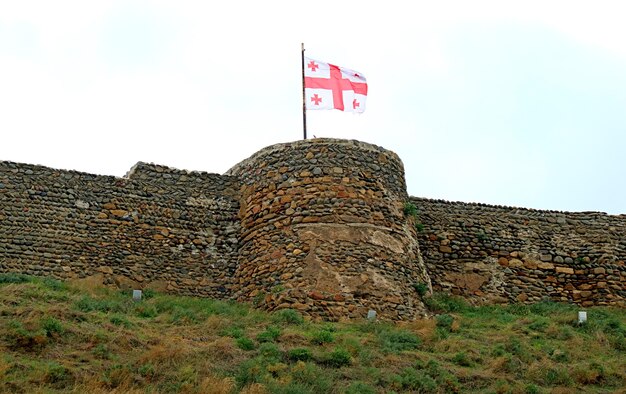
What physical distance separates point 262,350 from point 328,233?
448 centimetres

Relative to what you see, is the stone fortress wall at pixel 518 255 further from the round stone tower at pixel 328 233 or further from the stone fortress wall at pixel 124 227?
the stone fortress wall at pixel 124 227

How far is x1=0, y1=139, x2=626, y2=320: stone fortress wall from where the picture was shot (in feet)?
61.5

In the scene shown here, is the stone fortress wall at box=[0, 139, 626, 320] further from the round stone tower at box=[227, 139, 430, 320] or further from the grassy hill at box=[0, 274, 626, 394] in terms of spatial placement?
the grassy hill at box=[0, 274, 626, 394]

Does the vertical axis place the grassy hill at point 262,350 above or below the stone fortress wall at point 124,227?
below

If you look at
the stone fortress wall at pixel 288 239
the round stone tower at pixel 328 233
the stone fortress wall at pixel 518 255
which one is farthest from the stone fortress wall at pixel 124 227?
the stone fortress wall at pixel 518 255

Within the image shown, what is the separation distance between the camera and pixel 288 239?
1925cm

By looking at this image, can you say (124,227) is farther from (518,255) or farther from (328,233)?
(518,255)

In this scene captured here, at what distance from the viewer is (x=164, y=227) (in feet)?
66.4

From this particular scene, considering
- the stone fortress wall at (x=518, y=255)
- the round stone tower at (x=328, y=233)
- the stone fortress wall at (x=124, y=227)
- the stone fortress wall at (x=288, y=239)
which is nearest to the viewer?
the round stone tower at (x=328, y=233)

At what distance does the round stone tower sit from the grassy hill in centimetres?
70

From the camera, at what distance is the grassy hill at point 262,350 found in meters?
13.2

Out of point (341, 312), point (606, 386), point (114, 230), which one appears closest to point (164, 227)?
point (114, 230)

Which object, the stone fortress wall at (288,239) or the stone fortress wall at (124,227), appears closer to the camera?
the stone fortress wall at (288,239)

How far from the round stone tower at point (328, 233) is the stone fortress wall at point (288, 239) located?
3 centimetres
